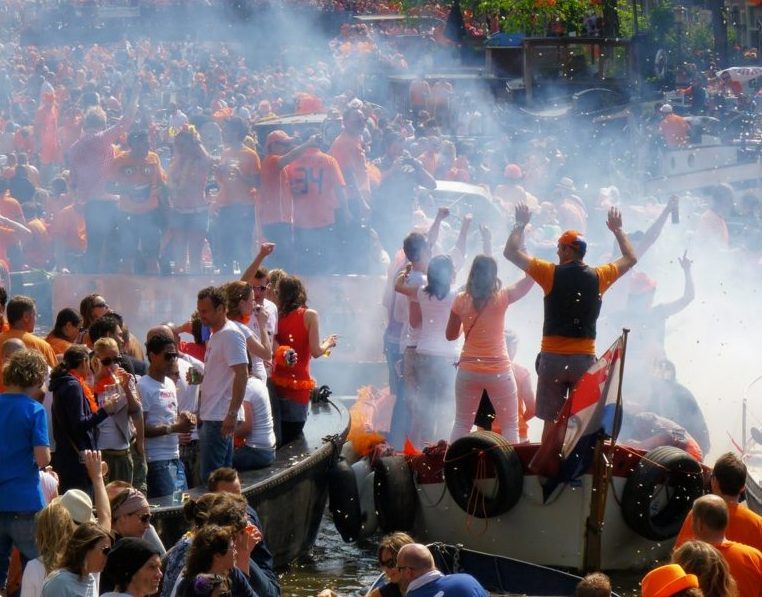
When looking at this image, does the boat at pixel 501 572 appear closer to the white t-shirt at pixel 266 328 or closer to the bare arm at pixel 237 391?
the bare arm at pixel 237 391

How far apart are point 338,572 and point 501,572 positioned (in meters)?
2.20

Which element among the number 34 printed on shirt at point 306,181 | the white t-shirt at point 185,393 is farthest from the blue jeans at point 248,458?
the number 34 printed on shirt at point 306,181

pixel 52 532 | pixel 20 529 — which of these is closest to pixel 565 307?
pixel 20 529

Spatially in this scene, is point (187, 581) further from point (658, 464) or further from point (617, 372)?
point (658, 464)

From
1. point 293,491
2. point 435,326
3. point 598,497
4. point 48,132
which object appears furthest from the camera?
point 48,132

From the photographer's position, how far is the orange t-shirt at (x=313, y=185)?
1488cm

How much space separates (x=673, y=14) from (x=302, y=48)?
887cm

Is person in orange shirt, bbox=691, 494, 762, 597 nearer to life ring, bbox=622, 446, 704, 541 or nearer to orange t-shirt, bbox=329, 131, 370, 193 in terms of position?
life ring, bbox=622, 446, 704, 541

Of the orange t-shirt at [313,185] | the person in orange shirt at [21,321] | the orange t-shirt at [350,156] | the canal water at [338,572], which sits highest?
the orange t-shirt at [350,156]

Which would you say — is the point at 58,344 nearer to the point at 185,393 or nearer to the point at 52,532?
the point at 185,393

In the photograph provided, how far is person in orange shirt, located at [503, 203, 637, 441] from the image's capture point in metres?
10.1

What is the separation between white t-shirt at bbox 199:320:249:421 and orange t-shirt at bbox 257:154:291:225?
530 cm

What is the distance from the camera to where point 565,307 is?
1012 cm

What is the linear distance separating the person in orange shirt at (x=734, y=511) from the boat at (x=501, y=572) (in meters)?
1.33
